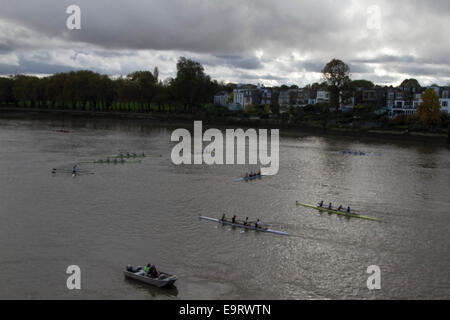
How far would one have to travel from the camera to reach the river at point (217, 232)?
23000mm

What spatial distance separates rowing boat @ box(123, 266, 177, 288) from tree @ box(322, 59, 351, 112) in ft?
329

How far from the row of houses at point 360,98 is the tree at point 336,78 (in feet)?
12.9

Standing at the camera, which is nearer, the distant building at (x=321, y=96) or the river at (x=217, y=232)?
the river at (x=217, y=232)

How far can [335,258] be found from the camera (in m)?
26.7

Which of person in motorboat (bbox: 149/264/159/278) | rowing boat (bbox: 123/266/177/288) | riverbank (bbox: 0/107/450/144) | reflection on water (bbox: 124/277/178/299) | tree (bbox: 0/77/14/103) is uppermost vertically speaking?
tree (bbox: 0/77/14/103)

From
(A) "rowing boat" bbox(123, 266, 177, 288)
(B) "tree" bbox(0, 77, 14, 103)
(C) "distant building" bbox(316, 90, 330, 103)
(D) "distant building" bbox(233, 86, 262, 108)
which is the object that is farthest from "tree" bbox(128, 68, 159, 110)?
(A) "rowing boat" bbox(123, 266, 177, 288)

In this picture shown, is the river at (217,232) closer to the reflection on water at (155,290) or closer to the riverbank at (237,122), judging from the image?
the reflection on water at (155,290)

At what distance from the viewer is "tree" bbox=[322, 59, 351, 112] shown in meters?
113

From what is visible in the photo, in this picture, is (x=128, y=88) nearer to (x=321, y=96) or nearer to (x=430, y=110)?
(x=321, y=96)

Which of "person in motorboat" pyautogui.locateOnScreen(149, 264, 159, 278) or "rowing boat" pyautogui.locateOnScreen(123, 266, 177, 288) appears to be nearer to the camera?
"rowing boat" pyautogui.locateOnScreen(123, 266, 177, 288)

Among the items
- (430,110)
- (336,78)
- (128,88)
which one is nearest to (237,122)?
(336,78)

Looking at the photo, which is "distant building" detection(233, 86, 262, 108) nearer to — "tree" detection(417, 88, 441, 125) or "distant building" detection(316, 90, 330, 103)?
"distant building" detection(316, 90, 330, 103)

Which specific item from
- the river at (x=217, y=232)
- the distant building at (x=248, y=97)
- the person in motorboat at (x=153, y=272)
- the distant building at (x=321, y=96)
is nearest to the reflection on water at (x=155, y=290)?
the river at (x=217, y=232)
